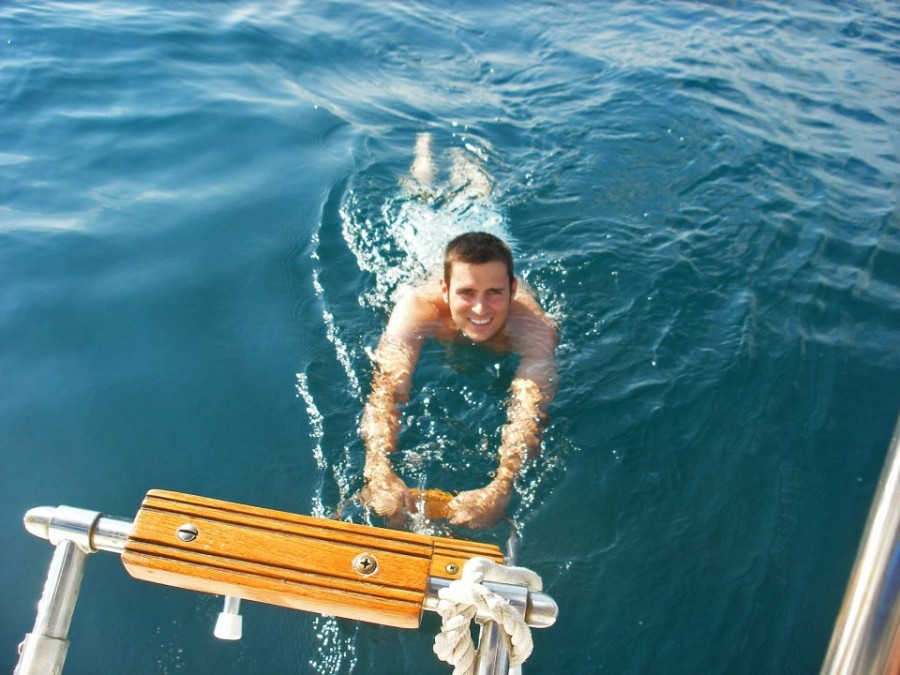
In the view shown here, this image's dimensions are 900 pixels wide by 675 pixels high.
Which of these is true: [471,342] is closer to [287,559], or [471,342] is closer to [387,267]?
[387,267]

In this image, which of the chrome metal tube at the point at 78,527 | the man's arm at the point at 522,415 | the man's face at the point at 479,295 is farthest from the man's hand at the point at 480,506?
the chrome metal tube at the point at 78,527

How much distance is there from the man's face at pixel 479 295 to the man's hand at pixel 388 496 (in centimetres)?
113

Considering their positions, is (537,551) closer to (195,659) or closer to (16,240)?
(195,659)

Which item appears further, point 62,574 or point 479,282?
point 479,282

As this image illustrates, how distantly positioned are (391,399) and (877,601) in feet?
9.71

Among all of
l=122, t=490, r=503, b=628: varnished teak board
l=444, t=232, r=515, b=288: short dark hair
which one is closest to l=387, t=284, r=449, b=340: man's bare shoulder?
l=444, t=232, r=515, b=288: short dark hair

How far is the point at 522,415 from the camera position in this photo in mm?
3631

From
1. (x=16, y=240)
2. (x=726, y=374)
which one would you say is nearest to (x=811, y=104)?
(x=726, y=374)

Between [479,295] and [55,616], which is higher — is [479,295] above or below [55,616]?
above

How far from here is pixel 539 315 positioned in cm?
429

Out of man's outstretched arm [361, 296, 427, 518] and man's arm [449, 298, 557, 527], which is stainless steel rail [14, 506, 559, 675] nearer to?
man's outstretched arm [361, 296, 427, 518]

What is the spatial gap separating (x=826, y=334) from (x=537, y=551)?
2.42 metres

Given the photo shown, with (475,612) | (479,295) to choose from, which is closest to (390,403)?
(479,295)

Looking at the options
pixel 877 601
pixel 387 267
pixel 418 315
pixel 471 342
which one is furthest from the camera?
pixel 387 267
